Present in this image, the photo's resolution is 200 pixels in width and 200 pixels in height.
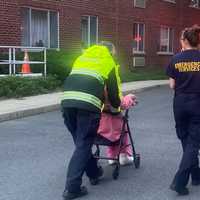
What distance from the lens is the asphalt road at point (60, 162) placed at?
612 centimetres

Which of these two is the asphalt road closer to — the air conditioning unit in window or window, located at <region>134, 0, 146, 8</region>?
the air conditioning unit in window

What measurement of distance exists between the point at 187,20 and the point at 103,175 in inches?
1042

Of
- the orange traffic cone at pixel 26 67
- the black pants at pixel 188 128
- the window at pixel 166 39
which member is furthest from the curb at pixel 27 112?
the window at pixel 166 39

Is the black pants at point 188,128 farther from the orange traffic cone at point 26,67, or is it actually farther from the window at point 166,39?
the window at point 166,39

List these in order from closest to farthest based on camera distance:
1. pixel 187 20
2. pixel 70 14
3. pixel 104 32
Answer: pixel 70 14 → pixel 104 32 → pixel 187 20

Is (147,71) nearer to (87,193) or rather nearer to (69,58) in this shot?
(69,58)

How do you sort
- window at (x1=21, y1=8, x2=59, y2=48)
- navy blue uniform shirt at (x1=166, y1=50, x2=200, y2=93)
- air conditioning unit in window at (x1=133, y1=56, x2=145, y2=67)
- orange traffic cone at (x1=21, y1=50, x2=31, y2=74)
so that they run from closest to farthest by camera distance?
navy blue uniform shirt at (x1=166, y1=50, x2=200, y2=93) < orange traffic cone at (x1=21, y1=50, x2=31, y2=74) < window at (x1=21, y1=8, x2=59, y2=48) < air conditioning unit in window at (x1=133, y1=56, x2=145, y2=67)

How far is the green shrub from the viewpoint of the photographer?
14.9m

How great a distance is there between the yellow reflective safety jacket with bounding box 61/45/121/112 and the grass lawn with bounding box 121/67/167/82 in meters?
15.7

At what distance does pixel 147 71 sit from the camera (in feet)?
90.8

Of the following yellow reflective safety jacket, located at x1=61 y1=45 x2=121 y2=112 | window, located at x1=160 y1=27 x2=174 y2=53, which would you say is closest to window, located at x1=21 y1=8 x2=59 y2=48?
window, located at x1=160 y1=27 x2=174 y2=53

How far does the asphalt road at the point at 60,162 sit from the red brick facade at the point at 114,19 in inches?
266

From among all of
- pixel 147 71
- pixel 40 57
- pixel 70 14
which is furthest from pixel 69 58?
pixel 147 71

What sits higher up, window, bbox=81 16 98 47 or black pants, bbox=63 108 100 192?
window, bbox=81 16 98 47
